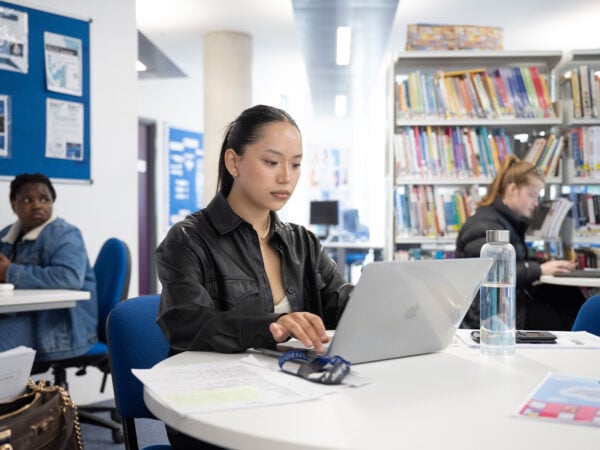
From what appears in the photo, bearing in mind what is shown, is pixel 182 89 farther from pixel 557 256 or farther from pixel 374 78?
pixel 557 256

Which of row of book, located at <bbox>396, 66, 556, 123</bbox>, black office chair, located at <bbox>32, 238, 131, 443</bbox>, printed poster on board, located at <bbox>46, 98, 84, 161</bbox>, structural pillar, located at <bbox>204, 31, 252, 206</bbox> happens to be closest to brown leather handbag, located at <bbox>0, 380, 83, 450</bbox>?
black office chair, located at <bbox>32, 238, 131, 443</bbox>

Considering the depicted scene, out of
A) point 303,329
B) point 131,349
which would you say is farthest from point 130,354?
point 303,329

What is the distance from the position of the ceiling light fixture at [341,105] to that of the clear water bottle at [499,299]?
28.4 feet

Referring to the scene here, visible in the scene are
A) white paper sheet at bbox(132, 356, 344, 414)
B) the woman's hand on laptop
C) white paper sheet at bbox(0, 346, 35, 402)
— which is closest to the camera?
white paper sheet at bbox(132, 356, 344, 414)

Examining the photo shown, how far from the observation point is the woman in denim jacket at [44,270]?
2805 millimetres

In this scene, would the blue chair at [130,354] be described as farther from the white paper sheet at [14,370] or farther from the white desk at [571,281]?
the white desk at [571,281]

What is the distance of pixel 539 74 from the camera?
3.96 m

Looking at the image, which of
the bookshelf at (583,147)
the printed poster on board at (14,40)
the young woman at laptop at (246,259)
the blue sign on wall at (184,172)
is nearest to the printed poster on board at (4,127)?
the printed poster on board at (14,40)

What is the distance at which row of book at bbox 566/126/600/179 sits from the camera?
3836 millimetres

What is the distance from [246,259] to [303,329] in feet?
1.52

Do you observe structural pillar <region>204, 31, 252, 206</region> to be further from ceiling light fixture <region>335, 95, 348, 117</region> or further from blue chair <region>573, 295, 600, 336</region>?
blue chair <region>573, 295, 600, 336</region>

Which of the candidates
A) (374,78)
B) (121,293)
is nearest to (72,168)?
(121,293)

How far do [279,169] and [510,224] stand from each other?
2065 millimetres

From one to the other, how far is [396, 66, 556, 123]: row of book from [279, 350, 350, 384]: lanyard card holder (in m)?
2.91
